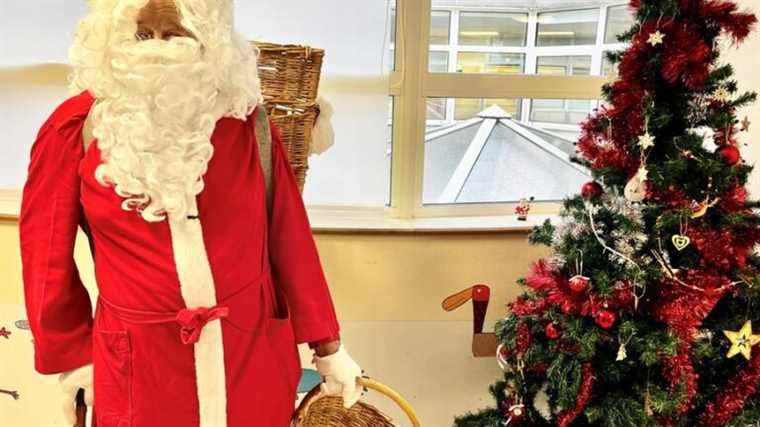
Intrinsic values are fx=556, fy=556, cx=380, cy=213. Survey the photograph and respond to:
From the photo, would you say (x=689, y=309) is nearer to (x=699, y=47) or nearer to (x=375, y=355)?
(x=699, y=47)

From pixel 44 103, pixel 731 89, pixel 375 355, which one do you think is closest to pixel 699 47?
pixel 731 89

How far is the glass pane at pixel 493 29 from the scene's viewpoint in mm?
2102

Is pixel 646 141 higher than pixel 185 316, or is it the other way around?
pixel 646 141

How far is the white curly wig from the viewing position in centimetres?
89

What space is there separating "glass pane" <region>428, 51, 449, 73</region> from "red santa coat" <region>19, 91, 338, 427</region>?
1184mm

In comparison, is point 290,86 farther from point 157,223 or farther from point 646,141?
point 646,141

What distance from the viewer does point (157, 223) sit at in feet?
3.13

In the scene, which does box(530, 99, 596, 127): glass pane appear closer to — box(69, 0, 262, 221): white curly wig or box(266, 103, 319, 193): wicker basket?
box(266, 103, 319, 193): wicker basket

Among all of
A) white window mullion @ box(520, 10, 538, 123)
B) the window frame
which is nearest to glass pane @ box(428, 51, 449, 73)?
the window frame

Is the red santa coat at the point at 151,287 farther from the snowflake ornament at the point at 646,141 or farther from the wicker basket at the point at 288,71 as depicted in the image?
the snowflake ornament at the point at 646,141

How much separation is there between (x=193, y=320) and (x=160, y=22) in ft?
1.66

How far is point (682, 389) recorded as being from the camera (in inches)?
47.7

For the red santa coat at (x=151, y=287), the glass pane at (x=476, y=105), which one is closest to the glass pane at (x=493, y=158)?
the glass pane at (x=476, y=105)

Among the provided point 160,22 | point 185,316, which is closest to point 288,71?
point 160,22
